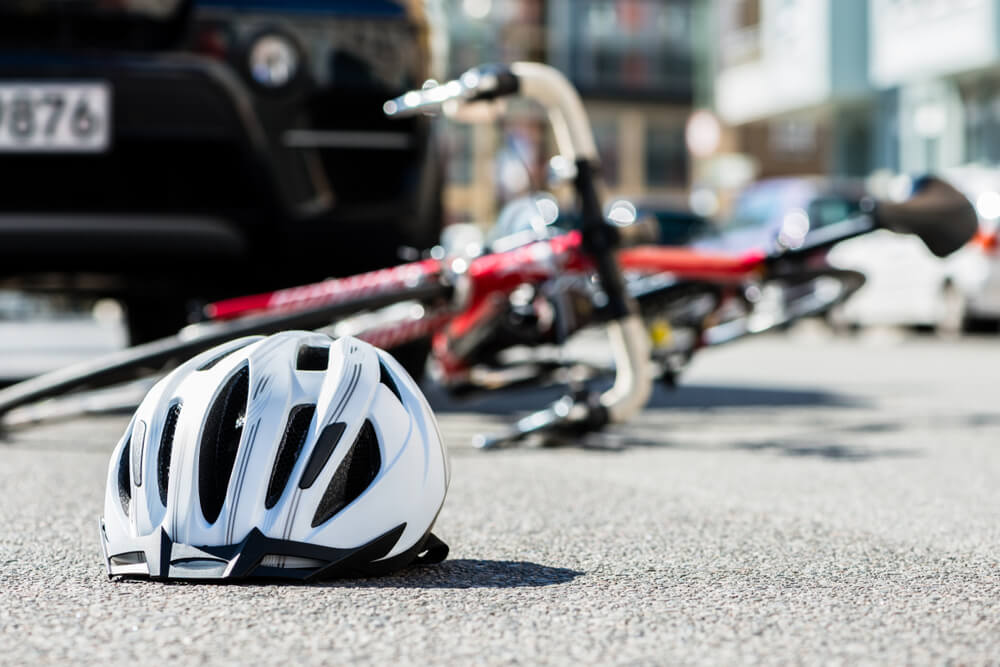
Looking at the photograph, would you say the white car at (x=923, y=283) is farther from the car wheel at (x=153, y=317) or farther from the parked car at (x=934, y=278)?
the car wheel at (x=153, y=317)


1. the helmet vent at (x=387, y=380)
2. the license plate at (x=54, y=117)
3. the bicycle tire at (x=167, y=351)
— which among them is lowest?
the bicycle tire at (x=167, y=351)

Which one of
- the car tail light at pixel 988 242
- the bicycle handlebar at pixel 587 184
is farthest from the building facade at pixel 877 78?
the bicycle handlebar at pixel 587 184

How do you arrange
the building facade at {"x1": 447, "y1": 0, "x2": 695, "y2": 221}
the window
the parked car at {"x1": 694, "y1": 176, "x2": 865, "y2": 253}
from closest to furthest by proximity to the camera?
the parked car at {"x1": 694, "y1": 176, "x2": 865, "y2": 253}
the building facade at {"x1": 447, "y1": 0, "x2": 695, "y2": 221}
the window

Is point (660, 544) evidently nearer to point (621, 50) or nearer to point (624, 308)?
point (624, 308)

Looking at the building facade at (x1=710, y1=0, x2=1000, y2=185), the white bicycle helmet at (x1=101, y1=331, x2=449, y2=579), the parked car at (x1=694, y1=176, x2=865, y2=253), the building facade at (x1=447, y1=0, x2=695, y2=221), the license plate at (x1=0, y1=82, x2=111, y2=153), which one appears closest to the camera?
the white bicycle helmet at (x1=101, y1=331, x2=449, y2=579)

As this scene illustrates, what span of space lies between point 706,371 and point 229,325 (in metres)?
5.69

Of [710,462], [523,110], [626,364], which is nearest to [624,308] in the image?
[626,364]

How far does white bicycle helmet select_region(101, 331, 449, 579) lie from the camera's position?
125 inches

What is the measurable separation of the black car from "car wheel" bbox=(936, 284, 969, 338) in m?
10.2

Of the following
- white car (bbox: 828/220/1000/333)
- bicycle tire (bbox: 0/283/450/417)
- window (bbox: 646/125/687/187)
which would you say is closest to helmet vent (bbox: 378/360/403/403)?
bicycle tire (bbox: 0/283/450/417)

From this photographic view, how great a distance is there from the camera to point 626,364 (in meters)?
5.77

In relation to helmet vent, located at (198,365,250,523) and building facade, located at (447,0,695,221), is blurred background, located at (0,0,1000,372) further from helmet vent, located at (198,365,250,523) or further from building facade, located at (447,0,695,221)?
building facade, located at (447,0,695,221)

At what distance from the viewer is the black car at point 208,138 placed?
598 centimetres

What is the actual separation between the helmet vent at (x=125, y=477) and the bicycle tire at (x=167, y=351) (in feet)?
6.03
